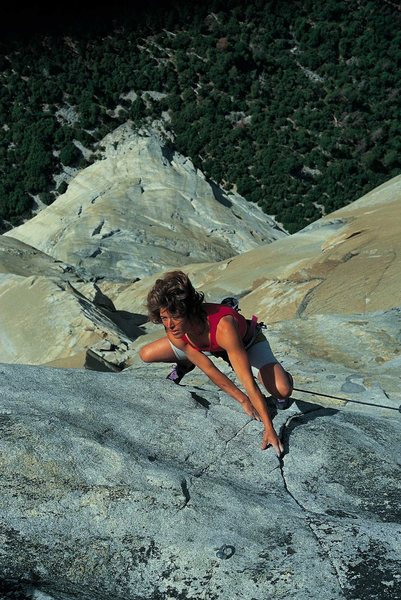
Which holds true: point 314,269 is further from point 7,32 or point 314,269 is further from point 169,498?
point 7,32

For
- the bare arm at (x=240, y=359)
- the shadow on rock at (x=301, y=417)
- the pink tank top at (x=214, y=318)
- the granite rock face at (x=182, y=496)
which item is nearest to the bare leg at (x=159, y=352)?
the granite rock face at (x=182, y=496)

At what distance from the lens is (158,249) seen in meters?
25.5

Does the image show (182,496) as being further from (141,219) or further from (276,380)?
(141,219)

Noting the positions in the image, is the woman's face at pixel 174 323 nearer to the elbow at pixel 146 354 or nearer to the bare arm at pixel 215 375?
the bare arm at pixel 215 375

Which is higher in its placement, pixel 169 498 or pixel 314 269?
pixel 169 498

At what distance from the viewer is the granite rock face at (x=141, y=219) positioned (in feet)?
80.8

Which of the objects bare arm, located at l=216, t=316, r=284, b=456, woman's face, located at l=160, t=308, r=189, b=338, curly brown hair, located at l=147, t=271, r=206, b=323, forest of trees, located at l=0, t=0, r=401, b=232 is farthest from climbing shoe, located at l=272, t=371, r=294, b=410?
forest of trees, located at l=0, t=0, r=401, b=232

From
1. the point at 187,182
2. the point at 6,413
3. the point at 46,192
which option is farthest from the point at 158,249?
the point at 6,413

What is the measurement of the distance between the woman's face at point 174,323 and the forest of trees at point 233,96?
88.6ft

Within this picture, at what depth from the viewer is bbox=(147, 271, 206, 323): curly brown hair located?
4754 millimetres

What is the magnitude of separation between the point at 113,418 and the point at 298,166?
1220 inches

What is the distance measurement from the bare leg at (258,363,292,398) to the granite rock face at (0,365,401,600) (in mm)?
157

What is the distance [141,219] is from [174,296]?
2252 centimetres

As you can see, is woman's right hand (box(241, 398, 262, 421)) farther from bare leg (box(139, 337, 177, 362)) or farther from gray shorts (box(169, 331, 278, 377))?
bare leg (box(139, 337, 177, 362))
